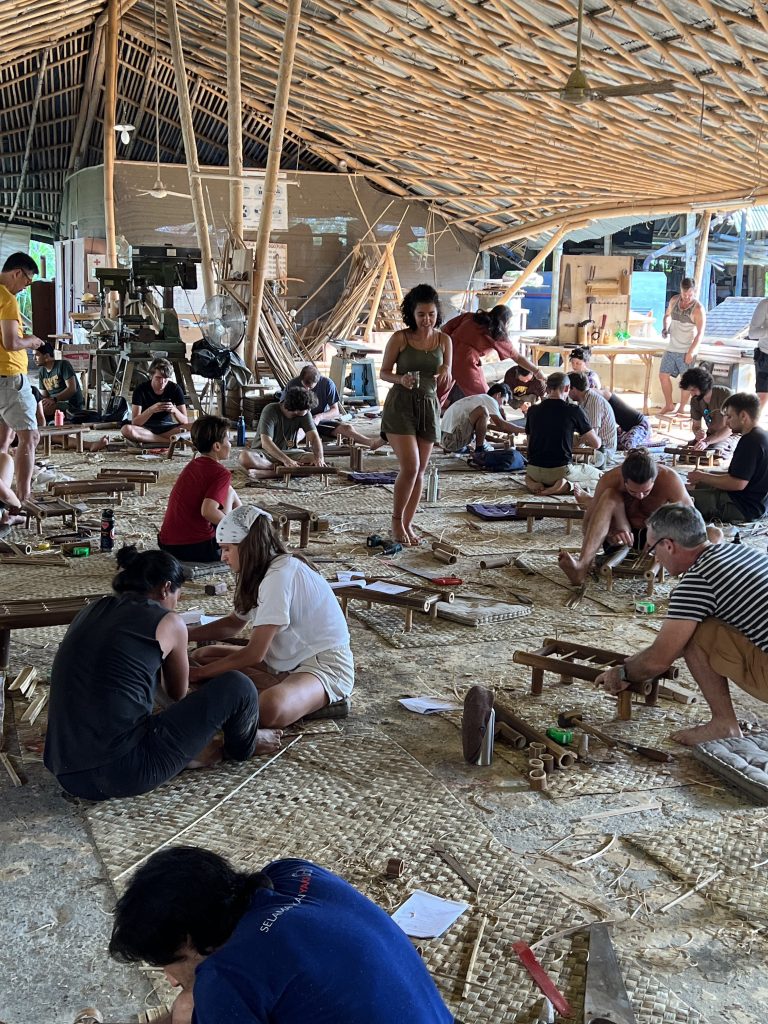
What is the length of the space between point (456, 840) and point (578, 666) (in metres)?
1.28

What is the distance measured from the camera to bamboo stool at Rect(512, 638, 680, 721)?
4445mm

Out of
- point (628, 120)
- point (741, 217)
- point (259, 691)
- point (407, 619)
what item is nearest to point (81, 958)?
point (259, 691)

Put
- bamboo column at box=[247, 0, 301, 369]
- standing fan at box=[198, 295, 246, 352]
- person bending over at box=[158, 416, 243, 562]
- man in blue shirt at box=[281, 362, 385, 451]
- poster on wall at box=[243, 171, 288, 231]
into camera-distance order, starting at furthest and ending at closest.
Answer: poster on wall at box=[243, 171, 288, 231]
standing fan at box=[198, 295, 246, 352]
bamboo column at box=[247, 0, 301, 369]
man in blue shirt at box=[281, 362, 385, 451]
person bending over at box=[158, 416, 243, 562]

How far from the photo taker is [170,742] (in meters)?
3.57

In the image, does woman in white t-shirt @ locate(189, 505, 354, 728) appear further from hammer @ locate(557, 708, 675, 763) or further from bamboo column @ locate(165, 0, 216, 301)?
bamboo column @ locate(165, 0, 216, 301)

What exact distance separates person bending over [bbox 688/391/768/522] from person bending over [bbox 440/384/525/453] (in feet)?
9.97

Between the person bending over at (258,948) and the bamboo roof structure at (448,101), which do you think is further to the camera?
the bamboo roof structure at (448,101)

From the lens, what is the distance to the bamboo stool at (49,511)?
7.20m

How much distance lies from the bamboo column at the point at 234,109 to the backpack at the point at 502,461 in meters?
4.86

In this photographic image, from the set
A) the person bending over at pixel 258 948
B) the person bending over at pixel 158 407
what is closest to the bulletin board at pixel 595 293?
the person bending over at pixel 158 407

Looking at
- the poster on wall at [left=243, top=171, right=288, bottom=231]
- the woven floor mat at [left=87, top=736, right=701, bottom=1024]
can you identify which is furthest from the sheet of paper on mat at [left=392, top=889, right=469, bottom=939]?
the poster on wall at [left=243, top=171, right=288, bottom=231]

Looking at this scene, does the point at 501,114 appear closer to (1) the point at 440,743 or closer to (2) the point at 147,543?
(2) the point at 147,543

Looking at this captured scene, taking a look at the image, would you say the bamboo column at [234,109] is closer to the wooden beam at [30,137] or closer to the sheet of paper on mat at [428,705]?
the wooden beam at [30,137]

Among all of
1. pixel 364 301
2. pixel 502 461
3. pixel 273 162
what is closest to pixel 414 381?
pixel 502 461
